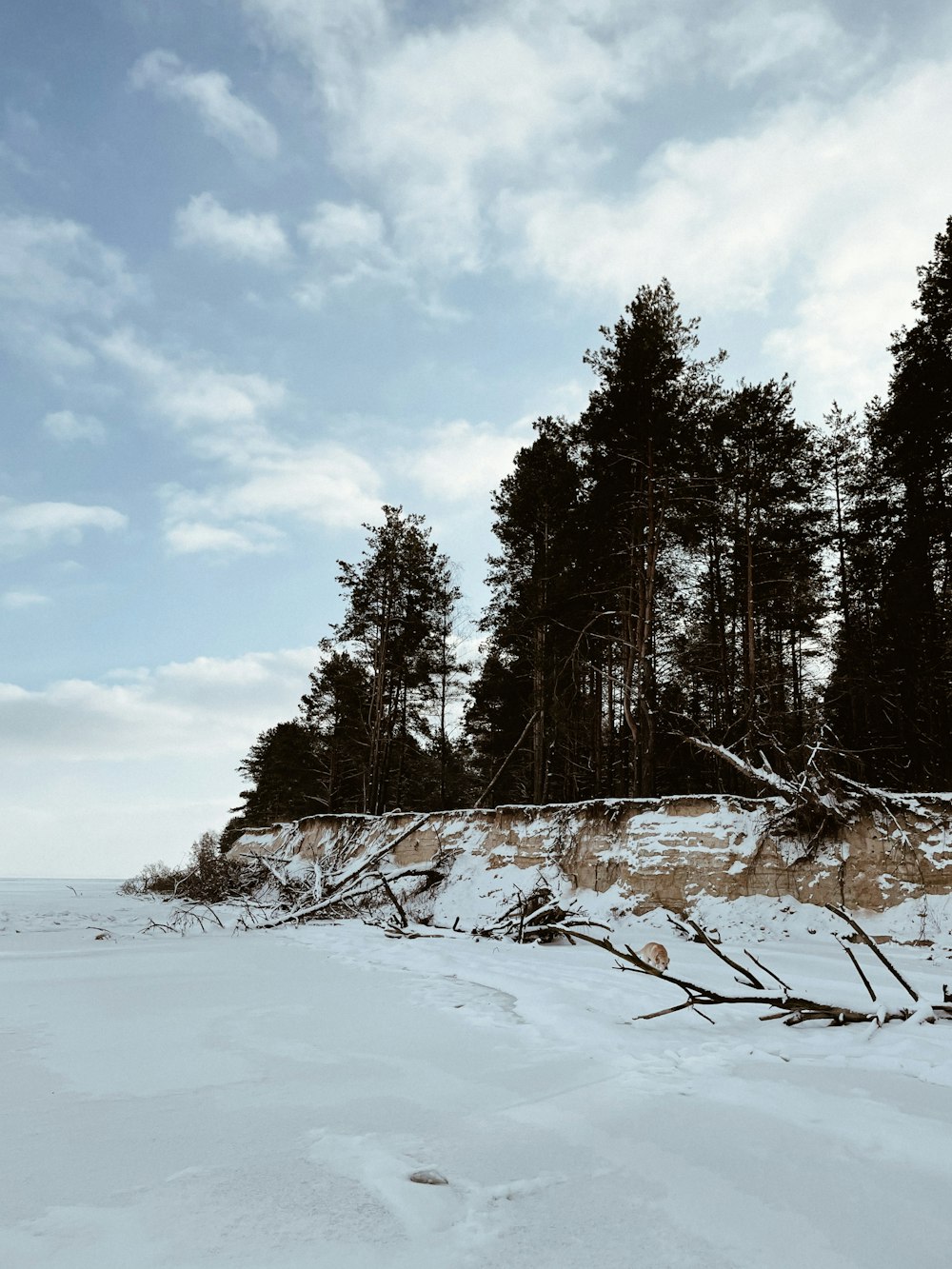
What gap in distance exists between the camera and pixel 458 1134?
6.14 feet

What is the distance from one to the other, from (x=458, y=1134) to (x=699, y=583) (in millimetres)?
15723

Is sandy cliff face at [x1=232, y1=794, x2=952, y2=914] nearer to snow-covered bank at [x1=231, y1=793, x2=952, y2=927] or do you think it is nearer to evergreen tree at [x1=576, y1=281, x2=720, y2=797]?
snow-covered bank at [x1=231, y1=793, x2=952, y2=927]

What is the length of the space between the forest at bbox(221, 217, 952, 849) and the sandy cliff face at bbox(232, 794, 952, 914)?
903 millimetres

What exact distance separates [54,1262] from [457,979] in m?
3.62

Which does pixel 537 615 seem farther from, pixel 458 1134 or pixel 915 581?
pixel 458 1134

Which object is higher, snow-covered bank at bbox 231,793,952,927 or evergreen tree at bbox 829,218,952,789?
evergreen tree at bbox 829,218,952,789

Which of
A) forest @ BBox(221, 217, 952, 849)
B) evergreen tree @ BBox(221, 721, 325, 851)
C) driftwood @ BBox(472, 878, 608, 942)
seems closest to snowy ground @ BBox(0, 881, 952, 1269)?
driftwood @ BBox(472, 878, 608, 942)

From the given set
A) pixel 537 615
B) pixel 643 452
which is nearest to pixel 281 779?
pixel 537 615

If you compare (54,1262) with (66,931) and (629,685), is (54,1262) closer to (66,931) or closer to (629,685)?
(66,931)

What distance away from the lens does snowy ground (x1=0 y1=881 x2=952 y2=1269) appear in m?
1.33

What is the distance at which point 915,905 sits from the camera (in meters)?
6.14

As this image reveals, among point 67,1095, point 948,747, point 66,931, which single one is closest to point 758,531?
point 948,747

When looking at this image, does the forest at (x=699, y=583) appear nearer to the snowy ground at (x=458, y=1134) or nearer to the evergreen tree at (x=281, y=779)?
the snowy ground at (x=458, y=1134)

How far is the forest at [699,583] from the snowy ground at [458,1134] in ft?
18.4
